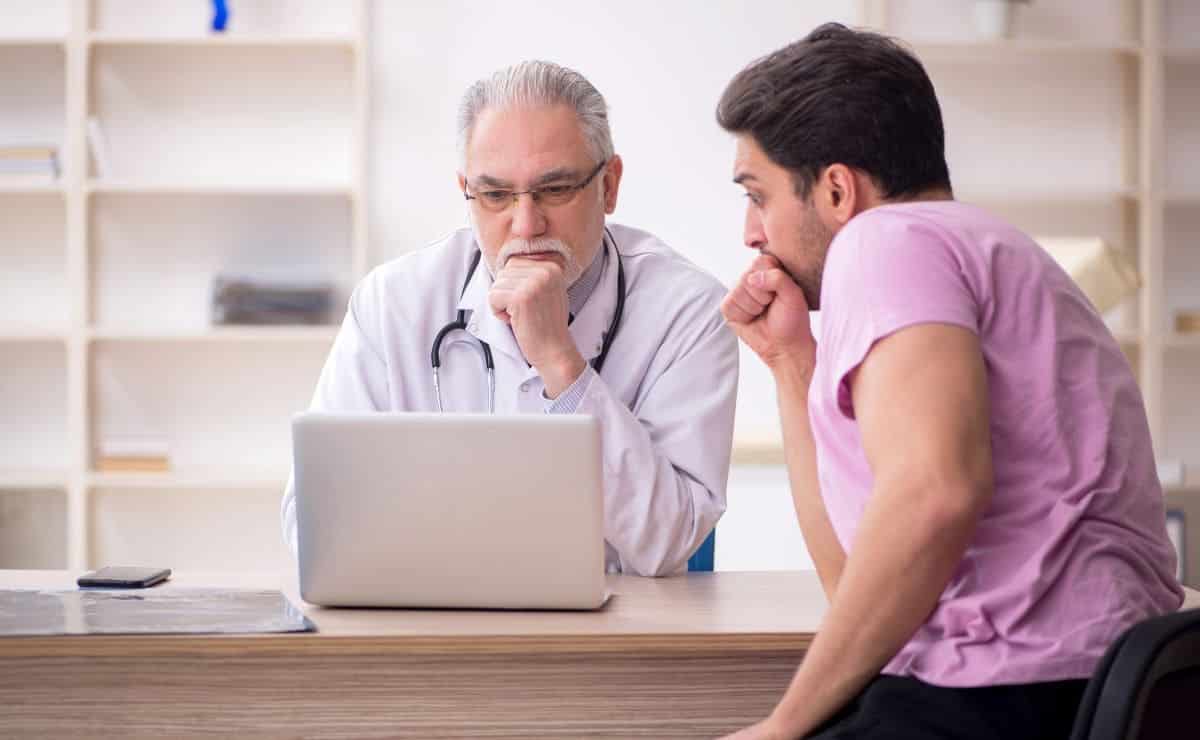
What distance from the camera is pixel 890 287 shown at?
1.25m

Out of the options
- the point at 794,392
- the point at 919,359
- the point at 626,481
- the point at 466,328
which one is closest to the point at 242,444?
the point at 466,328

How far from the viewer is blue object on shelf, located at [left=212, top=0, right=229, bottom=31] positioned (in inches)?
167

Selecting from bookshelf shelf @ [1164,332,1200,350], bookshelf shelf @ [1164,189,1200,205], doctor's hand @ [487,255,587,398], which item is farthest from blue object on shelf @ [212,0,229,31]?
bookshelf shelf @ [1164,332,1200,350]

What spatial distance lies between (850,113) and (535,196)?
2.81ft

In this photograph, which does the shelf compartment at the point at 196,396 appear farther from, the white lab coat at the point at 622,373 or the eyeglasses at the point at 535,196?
the eyeglasses at the point at 535,196

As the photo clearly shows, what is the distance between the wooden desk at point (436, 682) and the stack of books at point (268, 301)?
2706mm

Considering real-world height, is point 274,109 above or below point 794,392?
above

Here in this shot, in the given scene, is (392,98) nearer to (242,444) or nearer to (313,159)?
(313,159)

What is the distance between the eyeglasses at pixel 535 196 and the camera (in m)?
2.22

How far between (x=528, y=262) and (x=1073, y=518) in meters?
1.10

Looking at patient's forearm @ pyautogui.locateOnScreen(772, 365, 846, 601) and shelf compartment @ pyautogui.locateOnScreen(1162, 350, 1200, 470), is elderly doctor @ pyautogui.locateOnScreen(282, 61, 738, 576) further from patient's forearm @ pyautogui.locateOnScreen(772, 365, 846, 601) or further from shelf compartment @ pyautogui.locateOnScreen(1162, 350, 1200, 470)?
shelf compartment @ pyautogui.locateOnScreen(1162, 350, 1200, 470)

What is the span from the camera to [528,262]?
7.14ft

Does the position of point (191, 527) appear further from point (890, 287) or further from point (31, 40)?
point (890, 287)

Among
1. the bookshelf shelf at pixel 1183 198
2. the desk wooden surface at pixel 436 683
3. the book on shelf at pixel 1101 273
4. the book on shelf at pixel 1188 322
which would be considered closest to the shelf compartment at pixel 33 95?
the book on shelf at pixel 1101 273
